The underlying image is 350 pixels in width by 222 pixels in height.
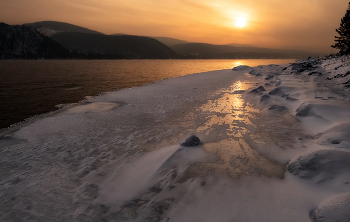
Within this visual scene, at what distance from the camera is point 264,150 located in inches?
204

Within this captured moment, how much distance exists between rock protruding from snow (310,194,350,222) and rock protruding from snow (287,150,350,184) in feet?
2.60

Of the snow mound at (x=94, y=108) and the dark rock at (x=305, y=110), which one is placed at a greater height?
the dark rock at (x=305, y=110)

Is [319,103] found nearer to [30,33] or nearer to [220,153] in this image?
A: [220,153]

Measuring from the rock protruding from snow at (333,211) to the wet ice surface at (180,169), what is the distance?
15mm

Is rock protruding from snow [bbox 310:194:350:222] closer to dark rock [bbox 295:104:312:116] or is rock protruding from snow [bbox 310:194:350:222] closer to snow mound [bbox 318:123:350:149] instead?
snow mound [bbox 318:123:350:149]

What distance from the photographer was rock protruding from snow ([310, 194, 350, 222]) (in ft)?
8.50

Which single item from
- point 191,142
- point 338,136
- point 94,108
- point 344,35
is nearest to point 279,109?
point 338,136

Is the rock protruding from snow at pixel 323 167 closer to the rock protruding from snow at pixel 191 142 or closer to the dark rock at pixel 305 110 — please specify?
the rock protruding from snow at pixel 191 142

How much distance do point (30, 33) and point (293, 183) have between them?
19356 cm

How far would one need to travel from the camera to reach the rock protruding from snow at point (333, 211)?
8.50ft

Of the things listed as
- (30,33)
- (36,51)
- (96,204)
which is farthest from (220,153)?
(30,33)

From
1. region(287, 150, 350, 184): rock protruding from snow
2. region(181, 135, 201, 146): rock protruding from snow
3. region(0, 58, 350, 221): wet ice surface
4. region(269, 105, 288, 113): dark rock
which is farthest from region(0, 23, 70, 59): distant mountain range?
region(287, 150, 350, 184): rock protruding from snow

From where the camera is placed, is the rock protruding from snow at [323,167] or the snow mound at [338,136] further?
the snow mound at [338,136]

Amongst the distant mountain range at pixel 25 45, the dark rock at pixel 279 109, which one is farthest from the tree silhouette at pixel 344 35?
the distant mountain range at pixel 25 45
